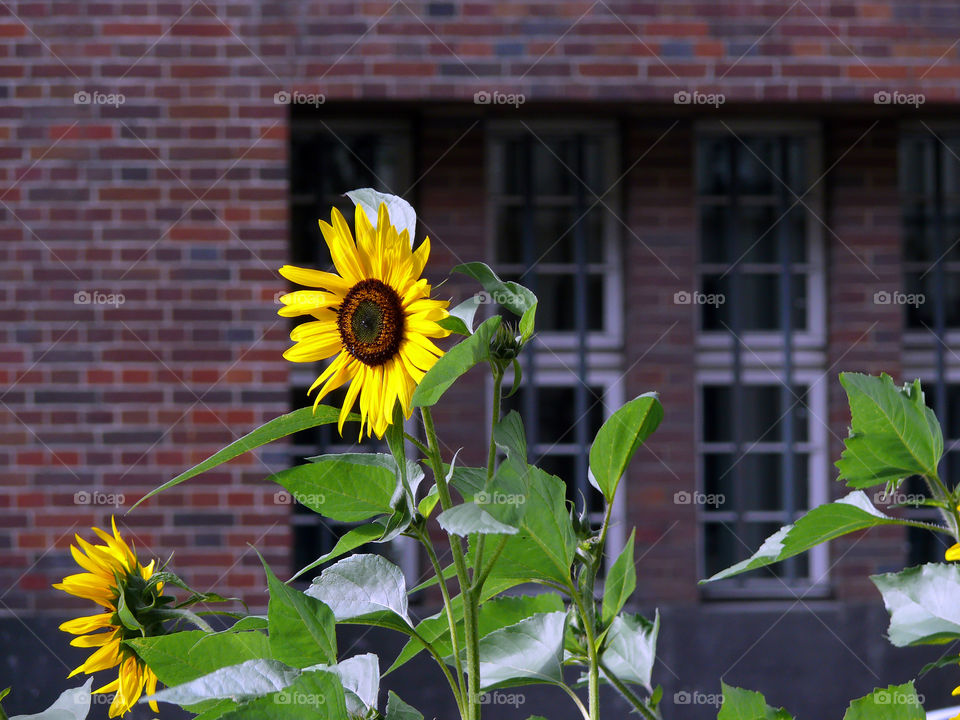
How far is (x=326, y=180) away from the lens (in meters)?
3.62

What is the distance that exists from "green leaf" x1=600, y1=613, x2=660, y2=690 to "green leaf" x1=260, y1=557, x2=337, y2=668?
161mm

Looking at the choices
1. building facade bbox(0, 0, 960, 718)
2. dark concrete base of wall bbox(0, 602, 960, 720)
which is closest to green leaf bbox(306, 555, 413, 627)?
building facade bbox(0, 0, 960, 718)

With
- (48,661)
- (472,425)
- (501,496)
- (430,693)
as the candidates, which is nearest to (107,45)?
(472,425)

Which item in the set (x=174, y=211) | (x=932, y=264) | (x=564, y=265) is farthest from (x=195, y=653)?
(x=932, y=264)

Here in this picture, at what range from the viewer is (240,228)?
3.21 metres

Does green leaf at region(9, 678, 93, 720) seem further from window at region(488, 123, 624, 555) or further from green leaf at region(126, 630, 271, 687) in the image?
window at region(488, 123, 624, 555)

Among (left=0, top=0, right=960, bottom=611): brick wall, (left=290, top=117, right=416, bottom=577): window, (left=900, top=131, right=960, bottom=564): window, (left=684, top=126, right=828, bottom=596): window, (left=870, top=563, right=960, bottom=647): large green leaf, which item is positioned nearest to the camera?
(left=870, top=563, right=960, bottom=647): large green leaf

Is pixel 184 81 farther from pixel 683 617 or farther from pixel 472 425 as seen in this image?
pixel 683 617

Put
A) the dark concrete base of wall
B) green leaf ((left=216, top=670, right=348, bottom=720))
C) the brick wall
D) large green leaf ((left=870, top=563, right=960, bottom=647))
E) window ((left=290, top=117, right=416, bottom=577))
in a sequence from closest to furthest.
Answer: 1. green leaf ((left=216, top=670, right=348, bottom=720))
2. large green leaf ((left=870, top=563, right=960, bottom=647))
3. the brick wall
4. the dark concrete base of wall
5. window ((left=290, top=117, right=416, bottom=577))

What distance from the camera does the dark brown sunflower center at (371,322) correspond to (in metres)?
0.43

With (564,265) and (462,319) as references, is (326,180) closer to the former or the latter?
(564,265)

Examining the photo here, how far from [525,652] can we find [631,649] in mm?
67

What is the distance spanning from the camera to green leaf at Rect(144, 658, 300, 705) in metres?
0.27

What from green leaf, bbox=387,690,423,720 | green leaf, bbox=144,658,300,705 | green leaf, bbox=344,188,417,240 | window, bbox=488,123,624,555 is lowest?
green leaf, bbox=387,690,423,720
